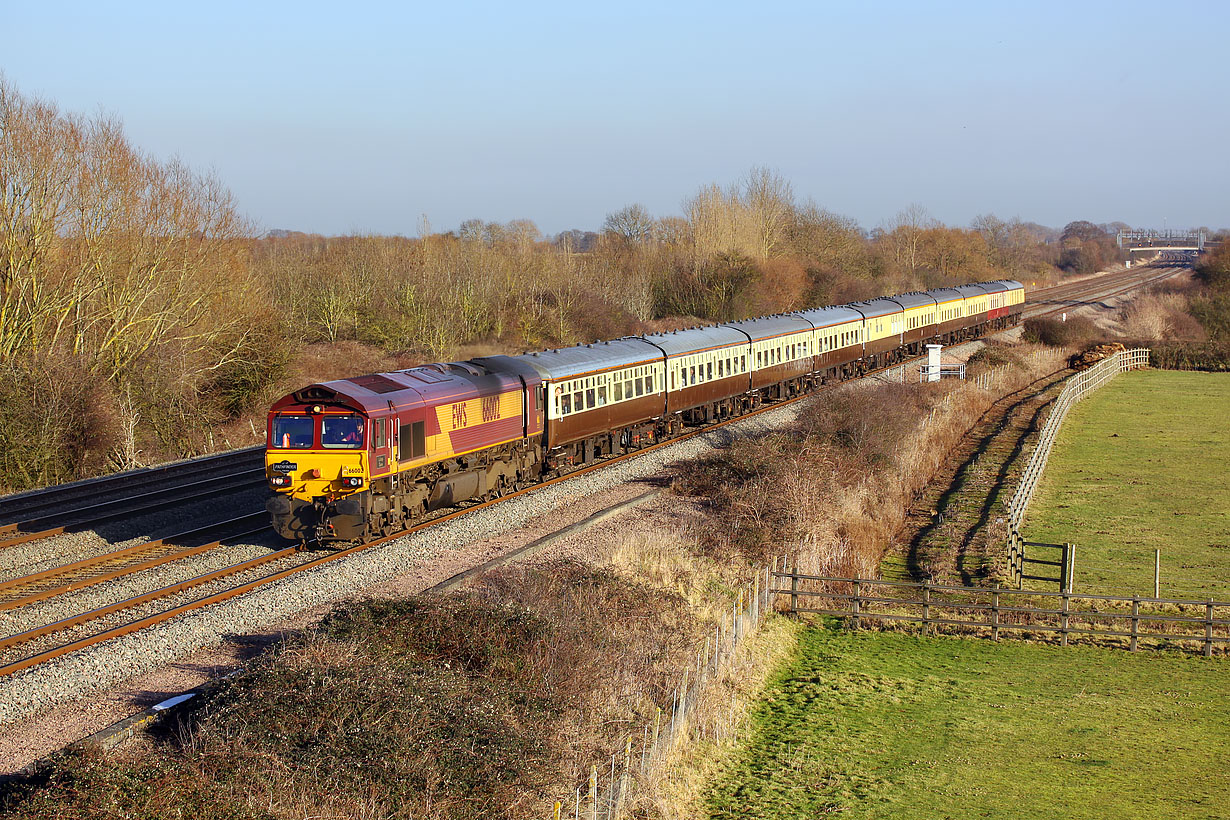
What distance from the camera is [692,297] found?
71.3 m

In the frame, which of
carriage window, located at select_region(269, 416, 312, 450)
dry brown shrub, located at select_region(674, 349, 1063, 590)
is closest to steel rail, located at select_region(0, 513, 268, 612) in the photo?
carriage window, located at select_region(269, 416, 312, 450)

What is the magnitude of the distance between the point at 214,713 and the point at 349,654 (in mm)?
1747

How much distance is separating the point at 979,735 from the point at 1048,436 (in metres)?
25.6

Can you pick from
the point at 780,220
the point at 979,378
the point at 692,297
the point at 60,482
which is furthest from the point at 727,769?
the point at 780,220

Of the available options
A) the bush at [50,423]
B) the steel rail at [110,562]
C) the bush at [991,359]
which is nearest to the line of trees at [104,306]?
the bush at [50,423]

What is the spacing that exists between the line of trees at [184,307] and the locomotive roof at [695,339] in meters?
15.0

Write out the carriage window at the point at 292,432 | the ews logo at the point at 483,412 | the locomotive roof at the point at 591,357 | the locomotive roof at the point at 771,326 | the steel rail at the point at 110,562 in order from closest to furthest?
the steel rail at the point at 110,562, the carriage window at the point at 292,432, the ews logo at the point at 483,412, the locomotive roof at the point at 591,357, the locomotive roof at the point at 771,326

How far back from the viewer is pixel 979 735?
1483 cm

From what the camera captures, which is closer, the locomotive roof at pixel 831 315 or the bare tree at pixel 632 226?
the locomotive roof at pixel 831 315

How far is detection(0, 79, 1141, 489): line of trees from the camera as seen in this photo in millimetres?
29359

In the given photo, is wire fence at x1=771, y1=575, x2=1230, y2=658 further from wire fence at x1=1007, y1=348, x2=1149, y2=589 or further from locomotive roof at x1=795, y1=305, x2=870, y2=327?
locomotive roof at x1=795, y1=305, x2=870, y2=327

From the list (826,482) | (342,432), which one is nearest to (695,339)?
(826,482)

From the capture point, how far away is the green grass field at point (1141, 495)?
23.9 meters

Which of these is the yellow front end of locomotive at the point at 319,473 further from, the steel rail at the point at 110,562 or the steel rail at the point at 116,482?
the steel rail at the point at 116,482
